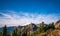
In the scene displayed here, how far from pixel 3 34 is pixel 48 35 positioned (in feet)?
210

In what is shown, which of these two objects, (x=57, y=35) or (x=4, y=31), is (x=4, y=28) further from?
(x=57, y=35)

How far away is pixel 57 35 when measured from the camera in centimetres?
11994

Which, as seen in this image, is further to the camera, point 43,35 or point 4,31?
point 4,31

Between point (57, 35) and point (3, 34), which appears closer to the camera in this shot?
point (57, 35)

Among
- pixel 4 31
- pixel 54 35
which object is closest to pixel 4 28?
pixel 4 31

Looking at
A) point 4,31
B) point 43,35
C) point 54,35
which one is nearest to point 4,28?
point 4,31

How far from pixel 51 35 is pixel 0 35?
70.1m

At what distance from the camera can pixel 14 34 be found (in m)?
162

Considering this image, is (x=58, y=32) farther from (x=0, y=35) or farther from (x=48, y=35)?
(x=0, y=35)

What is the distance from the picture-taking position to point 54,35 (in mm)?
120438

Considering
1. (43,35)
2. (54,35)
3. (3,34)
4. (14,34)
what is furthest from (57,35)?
(3,34)

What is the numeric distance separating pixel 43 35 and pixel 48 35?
507 cm

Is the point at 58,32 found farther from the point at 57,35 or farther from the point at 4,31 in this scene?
the point at 4,31

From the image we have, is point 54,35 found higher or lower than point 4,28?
lower
